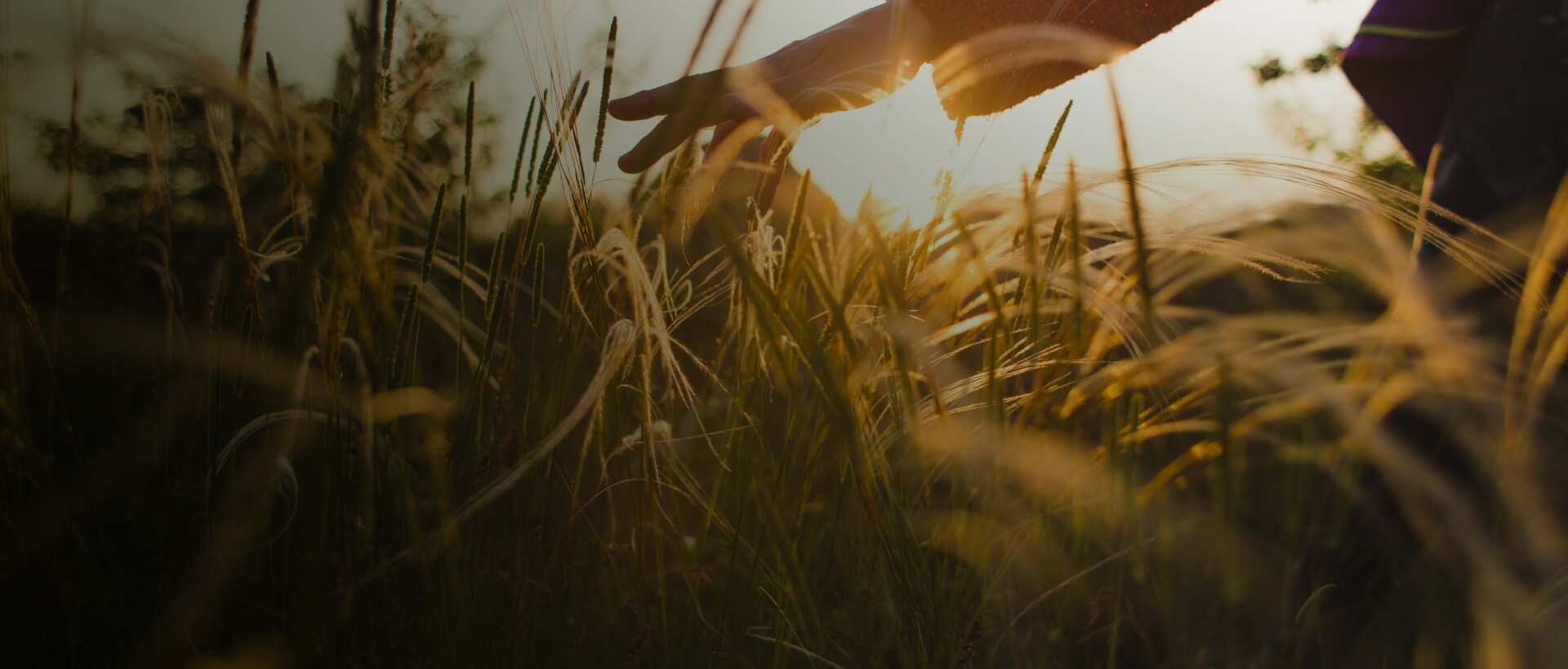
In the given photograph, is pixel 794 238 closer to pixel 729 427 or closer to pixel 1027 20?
pixel 729 427

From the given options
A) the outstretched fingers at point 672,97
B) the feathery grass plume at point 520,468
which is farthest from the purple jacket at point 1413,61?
the feathery grass plume at point 520,468

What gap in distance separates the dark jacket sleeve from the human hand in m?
0.03

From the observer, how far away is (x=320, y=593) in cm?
60

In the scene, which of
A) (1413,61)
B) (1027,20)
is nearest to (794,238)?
(1027,20)

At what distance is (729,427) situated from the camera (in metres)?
0.78

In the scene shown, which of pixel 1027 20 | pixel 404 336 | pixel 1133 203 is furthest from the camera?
pixel 1027 20

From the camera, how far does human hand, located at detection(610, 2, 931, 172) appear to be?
2.26 ft

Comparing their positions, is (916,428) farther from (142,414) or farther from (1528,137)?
(142,414)

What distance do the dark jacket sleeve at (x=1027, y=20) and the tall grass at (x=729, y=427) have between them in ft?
0.44

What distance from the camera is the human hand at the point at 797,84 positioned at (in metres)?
0.69

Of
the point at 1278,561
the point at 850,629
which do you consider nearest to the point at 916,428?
the point at 850,629

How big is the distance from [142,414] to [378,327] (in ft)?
1.63

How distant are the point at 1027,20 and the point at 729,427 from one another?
62cm

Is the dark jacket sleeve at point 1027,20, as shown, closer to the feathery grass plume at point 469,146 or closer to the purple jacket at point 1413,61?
the purple jacket at point 1413,61
